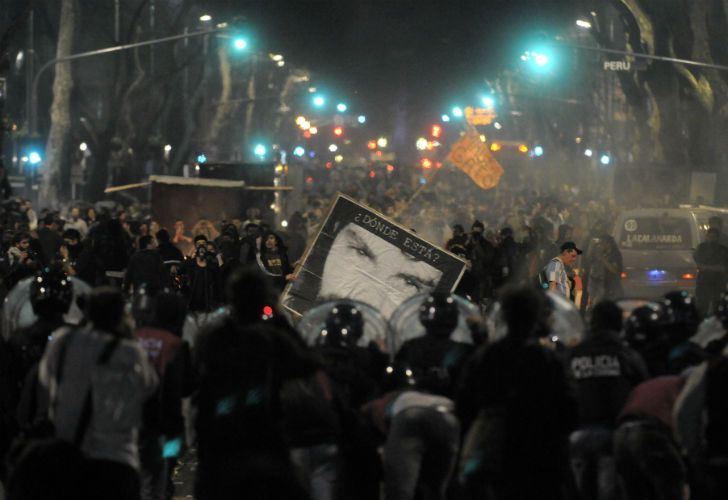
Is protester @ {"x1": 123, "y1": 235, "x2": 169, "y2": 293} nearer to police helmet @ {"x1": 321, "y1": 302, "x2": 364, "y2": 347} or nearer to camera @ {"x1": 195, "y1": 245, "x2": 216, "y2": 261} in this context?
camera @ {"x1": 195, "y1": 245, "x2": 216, "y2": 261}

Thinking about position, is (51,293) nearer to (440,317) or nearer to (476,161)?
(440,317)

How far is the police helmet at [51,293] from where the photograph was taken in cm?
857

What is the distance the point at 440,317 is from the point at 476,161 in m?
23.0

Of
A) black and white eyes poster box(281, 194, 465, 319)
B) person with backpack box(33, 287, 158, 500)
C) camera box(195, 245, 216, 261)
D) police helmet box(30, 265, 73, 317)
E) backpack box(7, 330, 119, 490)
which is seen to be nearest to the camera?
backpack box(7, 330, 119, 490)

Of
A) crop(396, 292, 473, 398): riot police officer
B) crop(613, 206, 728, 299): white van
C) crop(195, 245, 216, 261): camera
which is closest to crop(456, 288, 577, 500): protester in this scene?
crop(396, 292, 473, 398): riot police officer

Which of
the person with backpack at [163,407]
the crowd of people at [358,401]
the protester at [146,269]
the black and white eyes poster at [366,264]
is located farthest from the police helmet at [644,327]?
the protester at [146,269]

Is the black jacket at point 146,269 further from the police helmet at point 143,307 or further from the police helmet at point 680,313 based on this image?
the police helmet at point 680,313

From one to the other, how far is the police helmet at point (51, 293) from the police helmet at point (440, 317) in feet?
6.54

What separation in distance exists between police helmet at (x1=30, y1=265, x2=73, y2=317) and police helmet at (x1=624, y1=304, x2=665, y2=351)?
10.1 feet

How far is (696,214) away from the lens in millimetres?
22688

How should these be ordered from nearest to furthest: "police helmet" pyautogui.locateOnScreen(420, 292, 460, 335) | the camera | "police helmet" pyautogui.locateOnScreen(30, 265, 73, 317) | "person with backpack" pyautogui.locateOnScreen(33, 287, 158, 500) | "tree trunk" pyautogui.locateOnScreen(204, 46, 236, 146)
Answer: "person with backpack" pyautogui.locateOnScreen(33, 287, 158, 500), "police helmet" pyautogui.locateOnScreen(420, 292, 460, 335), "police helmet" pyautogui.locateOnScreen(30, 265, 73, 317), the camera, "tree trunk" pyautogui.locateOnScreen(204, 46, 236, 146)

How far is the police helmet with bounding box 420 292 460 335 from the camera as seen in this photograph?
8.25 meters

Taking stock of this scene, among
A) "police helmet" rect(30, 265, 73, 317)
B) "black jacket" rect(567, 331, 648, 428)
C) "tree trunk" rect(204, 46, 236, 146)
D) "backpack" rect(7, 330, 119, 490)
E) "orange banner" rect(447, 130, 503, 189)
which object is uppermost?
"tree trunk" rect(204, 46, 236, 146)

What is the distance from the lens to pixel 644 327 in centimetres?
829
